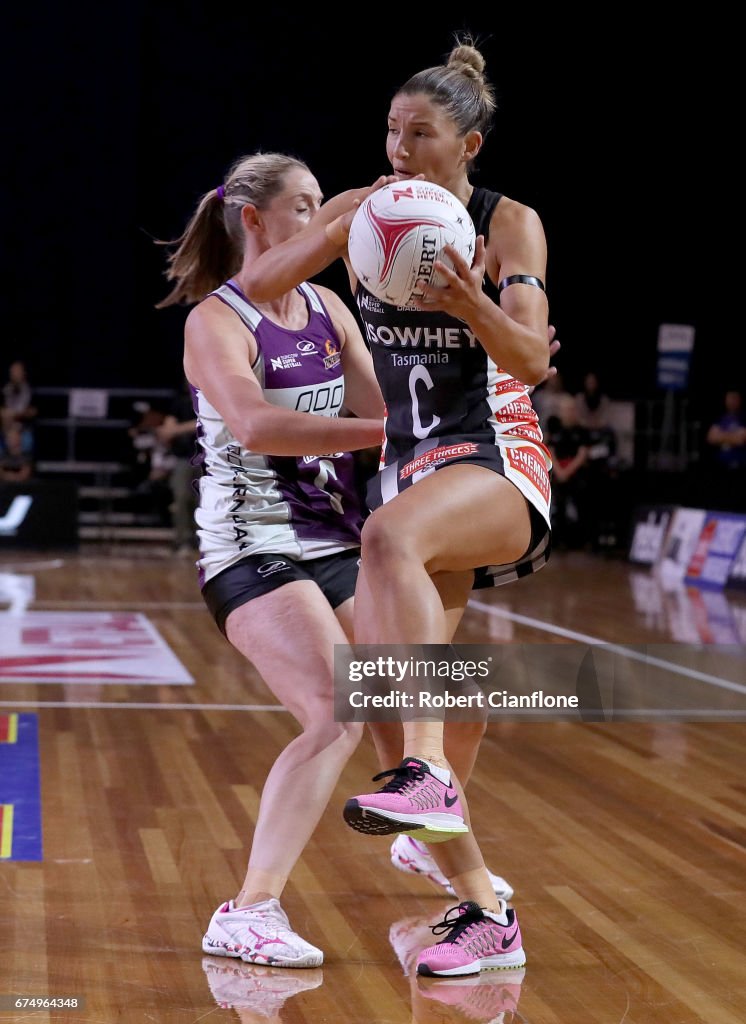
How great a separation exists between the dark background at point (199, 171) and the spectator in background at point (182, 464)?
3.14 meters

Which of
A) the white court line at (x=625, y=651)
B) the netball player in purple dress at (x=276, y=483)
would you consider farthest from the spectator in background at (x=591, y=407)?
the netball player in purple dress at (x=276, y=483)

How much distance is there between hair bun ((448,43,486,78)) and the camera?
9.42 feet

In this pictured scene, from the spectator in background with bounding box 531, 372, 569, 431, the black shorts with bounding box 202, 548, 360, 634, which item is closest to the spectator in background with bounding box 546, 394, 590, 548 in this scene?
the spectator in background with bounding box 531, 372, 569, 431

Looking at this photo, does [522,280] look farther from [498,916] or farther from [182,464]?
[182,464]

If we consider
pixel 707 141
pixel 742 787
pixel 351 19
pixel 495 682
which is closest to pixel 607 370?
pixel 707 141

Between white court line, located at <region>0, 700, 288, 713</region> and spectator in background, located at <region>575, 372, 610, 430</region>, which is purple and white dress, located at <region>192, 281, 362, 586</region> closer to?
white court line, located at <region>0, 700, 288, 713</region>

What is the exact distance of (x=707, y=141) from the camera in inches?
627

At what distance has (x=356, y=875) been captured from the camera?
3.52 meters

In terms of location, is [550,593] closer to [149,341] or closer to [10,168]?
[149,341]

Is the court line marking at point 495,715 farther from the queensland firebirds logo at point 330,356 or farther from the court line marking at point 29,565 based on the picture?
the court line marking at point 29,565

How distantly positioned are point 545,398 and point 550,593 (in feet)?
14.6

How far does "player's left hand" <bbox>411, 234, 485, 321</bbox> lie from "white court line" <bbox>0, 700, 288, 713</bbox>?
137 inches

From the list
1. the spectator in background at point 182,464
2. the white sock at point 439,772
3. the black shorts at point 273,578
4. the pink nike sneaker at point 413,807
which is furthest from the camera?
the spectator in background at point 182,464

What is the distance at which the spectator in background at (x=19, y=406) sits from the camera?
14445mm
